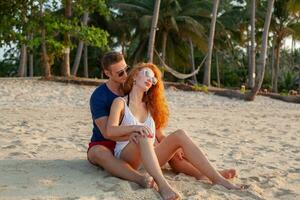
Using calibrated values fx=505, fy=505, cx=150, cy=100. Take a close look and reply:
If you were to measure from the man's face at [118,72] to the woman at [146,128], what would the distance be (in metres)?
0.05

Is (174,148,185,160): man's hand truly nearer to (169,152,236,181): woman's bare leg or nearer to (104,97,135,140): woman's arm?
(169,152,236,181): woman's bare leg

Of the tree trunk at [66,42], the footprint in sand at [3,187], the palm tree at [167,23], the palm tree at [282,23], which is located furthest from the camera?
the palm tree at [282,23]

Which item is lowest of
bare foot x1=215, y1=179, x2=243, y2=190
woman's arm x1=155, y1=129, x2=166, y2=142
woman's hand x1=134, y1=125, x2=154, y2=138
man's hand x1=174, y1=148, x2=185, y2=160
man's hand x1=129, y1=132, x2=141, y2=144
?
bare foot x1=215, y1=179, x2=243, y2=190

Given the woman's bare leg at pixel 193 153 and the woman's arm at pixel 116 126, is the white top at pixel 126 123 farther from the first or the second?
the woman's bare leg at pixel 193 153

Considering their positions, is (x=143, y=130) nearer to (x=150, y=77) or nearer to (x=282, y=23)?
(x=150, y=77)

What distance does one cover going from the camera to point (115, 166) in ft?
13.1

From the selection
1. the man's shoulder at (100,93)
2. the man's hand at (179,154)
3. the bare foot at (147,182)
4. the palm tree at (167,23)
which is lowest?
the bare foot at (147,182)

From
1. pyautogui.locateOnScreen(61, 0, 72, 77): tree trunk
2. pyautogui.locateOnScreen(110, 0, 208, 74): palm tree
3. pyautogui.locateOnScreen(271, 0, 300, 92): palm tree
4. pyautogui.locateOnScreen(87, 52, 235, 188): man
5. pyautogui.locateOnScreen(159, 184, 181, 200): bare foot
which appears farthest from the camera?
pyautogui.locateOnScreen(271, 0, 300, 92): palm tree

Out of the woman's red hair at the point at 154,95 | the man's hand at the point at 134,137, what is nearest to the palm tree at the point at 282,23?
the woman's red hair at the point at 154,95

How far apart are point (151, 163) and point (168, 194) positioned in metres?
0.29

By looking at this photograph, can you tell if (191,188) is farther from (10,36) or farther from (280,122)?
(10,36)

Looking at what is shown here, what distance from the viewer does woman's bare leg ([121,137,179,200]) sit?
11.7 ft

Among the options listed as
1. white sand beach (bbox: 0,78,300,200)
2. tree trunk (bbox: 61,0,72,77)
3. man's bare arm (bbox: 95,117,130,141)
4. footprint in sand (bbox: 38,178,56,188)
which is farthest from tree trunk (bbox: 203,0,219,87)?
footprint in sand (bbox: 38,178,56,188)

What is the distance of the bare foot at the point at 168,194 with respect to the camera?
3.54 m
